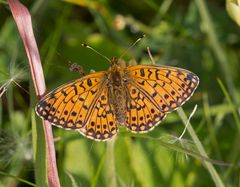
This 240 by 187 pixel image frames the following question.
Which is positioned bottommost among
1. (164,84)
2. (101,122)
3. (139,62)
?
(101,122)

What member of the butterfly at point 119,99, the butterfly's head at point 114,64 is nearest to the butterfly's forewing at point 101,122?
the butterfly at point 119,99

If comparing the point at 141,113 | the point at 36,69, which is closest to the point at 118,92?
the point at 141,113

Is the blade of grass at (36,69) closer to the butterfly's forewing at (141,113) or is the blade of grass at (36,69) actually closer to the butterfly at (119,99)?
the butterfly at (119,99)

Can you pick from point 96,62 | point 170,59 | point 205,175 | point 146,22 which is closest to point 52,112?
point 205,175

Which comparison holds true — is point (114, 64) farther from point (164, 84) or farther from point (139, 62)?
point (139, 62)

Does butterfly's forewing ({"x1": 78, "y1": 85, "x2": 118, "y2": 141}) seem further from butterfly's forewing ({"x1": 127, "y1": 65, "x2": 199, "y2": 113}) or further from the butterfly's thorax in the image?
butterfly's forewing ({"x1": 127, "y1": 65, "x2": 199, "y2": 113})
